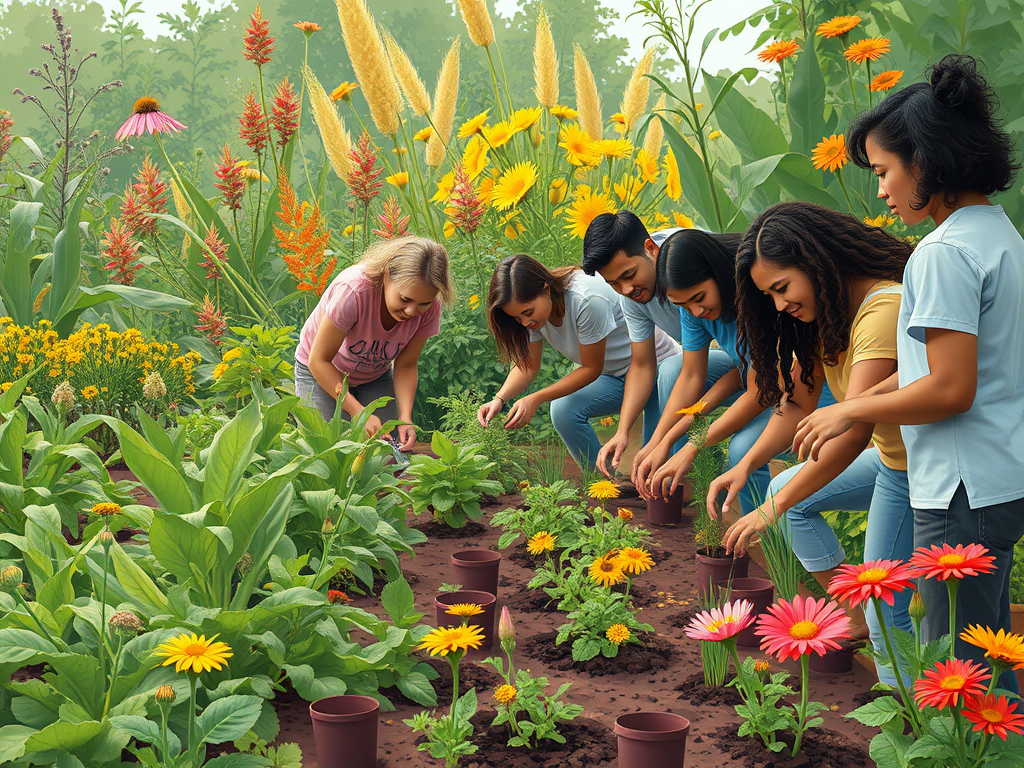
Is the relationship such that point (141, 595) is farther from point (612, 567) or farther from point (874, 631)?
point (874, 631)

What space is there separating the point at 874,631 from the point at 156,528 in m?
1.57

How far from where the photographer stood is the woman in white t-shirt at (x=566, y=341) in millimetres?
3221

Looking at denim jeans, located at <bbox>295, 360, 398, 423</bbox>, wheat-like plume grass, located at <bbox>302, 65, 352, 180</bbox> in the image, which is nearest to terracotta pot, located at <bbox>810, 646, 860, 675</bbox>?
denim jeans, located at <bbox>295, 360, 398, 423</bbox>

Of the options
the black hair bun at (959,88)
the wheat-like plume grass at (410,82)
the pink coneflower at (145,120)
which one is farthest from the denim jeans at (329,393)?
the black hair bun at (959,88)

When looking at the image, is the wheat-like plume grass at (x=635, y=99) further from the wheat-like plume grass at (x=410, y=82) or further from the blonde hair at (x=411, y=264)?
the blonde hair at (x=411, y=264)

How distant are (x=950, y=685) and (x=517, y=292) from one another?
221 centimetres

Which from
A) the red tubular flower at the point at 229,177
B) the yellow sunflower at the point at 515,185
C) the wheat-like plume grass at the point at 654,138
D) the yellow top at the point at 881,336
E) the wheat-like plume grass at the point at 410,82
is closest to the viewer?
the yellow top at the point at 881,336

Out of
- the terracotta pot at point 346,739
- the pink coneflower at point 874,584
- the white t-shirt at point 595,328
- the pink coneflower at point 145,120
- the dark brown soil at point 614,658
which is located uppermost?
the pink coneflower at point 145,120

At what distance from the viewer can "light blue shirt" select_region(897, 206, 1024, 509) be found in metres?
1.49

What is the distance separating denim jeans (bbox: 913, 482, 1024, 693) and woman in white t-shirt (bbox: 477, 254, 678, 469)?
1888 mm

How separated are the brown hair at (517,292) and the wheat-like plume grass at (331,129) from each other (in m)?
2.03

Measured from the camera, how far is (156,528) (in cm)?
172

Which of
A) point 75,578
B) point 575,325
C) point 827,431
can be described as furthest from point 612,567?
point 575,325

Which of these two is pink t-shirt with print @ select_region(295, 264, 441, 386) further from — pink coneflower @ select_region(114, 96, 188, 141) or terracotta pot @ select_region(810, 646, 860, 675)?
terracotta pot @ select_region(810, 646, 860, 675)
